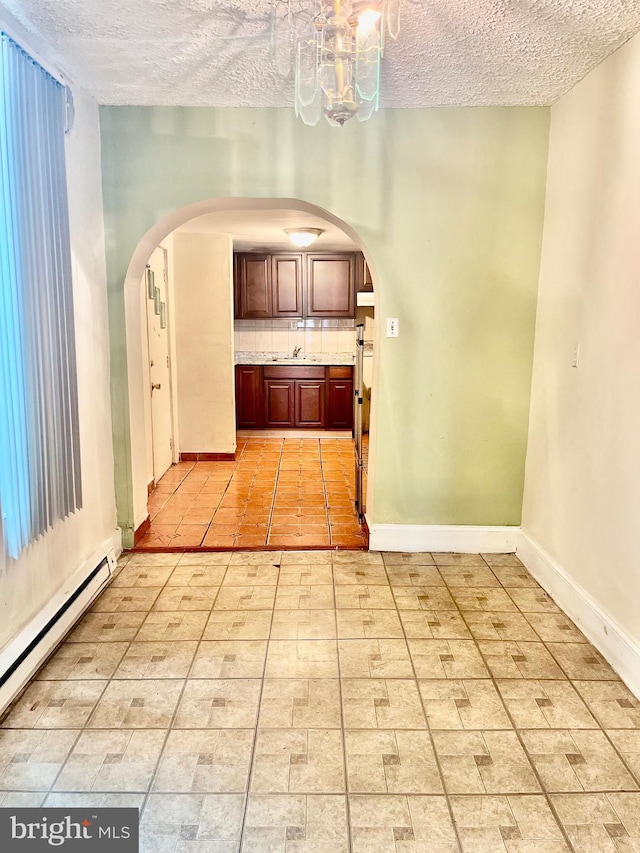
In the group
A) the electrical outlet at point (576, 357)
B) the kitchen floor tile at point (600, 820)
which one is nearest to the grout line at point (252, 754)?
the kitchen floor tile at point (600, 820)

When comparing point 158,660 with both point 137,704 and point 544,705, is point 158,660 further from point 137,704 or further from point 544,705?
point 544,705

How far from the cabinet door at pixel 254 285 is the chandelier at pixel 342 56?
490cm

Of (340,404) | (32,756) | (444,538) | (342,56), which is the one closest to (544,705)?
(444,538)

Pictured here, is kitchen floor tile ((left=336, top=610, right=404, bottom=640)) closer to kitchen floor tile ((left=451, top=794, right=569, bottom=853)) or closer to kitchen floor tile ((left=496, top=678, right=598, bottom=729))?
kitchen floor tile ((left=496, top=678, right=598, bottom=729))

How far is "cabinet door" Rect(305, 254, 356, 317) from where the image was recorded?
6.73 m

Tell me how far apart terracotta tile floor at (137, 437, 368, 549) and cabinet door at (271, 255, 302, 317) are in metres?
1.78

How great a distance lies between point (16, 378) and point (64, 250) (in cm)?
75

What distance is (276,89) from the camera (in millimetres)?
2770

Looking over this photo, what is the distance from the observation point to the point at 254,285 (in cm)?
682

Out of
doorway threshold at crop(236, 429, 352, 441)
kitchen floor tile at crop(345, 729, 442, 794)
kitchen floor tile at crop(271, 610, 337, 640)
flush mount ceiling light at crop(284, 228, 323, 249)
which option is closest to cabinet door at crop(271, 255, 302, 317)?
flush mount ceiling light at crop(284, 228, 323, 249)

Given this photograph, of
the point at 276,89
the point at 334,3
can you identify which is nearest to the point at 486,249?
the point at 276,89

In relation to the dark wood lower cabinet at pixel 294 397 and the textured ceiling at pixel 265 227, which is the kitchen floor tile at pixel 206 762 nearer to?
the textured ceiling at pixel 265 227

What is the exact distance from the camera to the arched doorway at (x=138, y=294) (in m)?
3.17

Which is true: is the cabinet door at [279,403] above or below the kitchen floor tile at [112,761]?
above
